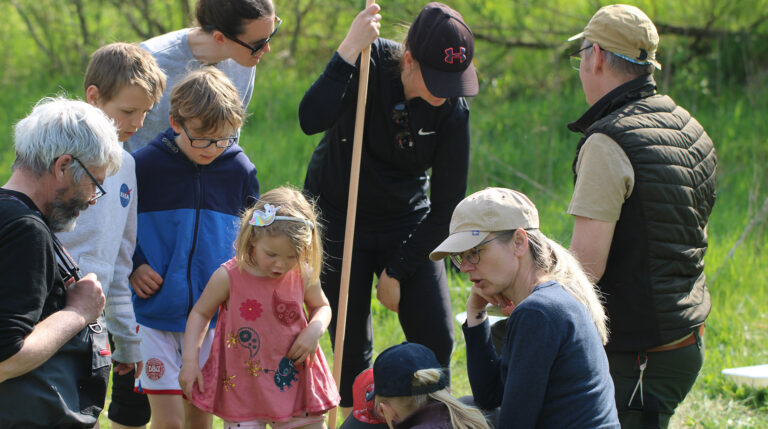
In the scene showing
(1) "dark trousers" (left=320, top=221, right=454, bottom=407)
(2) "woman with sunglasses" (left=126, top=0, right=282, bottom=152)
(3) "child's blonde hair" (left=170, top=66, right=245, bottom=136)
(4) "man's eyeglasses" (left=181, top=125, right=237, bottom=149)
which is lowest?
(1) "dark trousers" (left=320, top=221, right=454, bottom=407)

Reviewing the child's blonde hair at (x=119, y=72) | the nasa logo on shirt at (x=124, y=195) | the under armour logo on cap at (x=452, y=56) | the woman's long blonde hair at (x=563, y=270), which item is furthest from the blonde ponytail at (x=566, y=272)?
the child's blonde hair at (x=119, y=72)

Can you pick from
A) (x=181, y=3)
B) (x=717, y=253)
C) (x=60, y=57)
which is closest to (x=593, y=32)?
(x=717, y=253)

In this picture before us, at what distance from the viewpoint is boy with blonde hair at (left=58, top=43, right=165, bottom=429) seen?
2988mm

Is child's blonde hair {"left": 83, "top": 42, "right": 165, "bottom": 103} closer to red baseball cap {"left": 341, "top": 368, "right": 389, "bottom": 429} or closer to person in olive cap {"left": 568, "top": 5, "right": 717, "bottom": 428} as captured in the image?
red baseball cap {"left": 341, "top": 368, "right": 389, "bottom": 429}

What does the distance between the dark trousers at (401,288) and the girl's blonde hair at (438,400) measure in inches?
35.9

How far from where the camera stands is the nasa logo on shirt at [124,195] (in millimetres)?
3094

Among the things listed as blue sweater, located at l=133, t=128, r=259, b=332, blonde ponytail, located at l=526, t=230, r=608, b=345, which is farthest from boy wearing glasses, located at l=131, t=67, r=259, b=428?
blonde ponytail, located at l=526, t=230, r=608, b=345

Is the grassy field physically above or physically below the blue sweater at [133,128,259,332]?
below

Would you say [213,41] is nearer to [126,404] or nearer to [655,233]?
[126,404]

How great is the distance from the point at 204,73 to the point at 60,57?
8.48 meters

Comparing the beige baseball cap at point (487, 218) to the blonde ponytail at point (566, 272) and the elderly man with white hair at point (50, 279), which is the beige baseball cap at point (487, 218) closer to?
the blonde ponytail at point (566, 272)

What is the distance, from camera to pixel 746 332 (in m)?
5.26

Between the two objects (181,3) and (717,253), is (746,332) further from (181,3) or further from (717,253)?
(181,3)

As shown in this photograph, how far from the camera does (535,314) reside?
2326 millimetres
